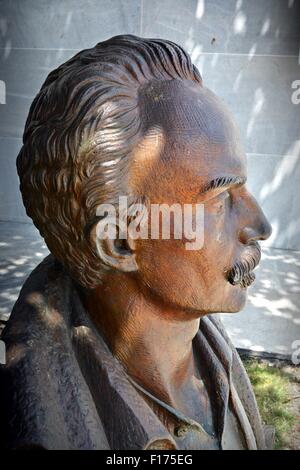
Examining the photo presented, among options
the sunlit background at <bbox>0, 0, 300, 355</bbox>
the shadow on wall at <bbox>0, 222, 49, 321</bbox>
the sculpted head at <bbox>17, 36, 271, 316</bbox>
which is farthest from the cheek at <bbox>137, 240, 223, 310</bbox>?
the sunlit background at <bbox>0, 0, 300, 355</bbox>

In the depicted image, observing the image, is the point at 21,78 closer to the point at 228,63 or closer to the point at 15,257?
the point at 15,257

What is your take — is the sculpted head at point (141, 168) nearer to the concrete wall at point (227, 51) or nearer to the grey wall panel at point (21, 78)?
the concrete wall at point (227, 51)

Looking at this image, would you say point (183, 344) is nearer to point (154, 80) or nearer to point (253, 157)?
point (154, 80)

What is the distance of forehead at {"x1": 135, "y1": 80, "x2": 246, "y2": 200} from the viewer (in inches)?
46.7

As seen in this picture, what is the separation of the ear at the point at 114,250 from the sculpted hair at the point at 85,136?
25mm

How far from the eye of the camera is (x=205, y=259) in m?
1.26

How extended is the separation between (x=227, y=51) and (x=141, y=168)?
4.71 meters

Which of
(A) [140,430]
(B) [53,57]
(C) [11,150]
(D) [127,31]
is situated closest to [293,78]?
(D) [127,31]

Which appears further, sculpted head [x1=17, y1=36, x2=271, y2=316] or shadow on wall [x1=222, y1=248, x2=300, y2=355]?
shadow on wall [x1=222, y1=248, x2=300, y2=355]

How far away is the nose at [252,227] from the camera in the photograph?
129cm

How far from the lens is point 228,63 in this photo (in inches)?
213

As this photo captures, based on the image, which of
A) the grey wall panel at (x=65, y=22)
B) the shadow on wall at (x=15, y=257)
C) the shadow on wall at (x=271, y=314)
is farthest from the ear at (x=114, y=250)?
the grey wall panel at (x=65, y=22)

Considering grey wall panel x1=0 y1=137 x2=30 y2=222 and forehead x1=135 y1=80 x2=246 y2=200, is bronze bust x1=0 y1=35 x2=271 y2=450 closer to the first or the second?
forehead x1=135 y1=80 x2=246 y2=200

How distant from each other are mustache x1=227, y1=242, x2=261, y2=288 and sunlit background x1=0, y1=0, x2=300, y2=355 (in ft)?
11.1
